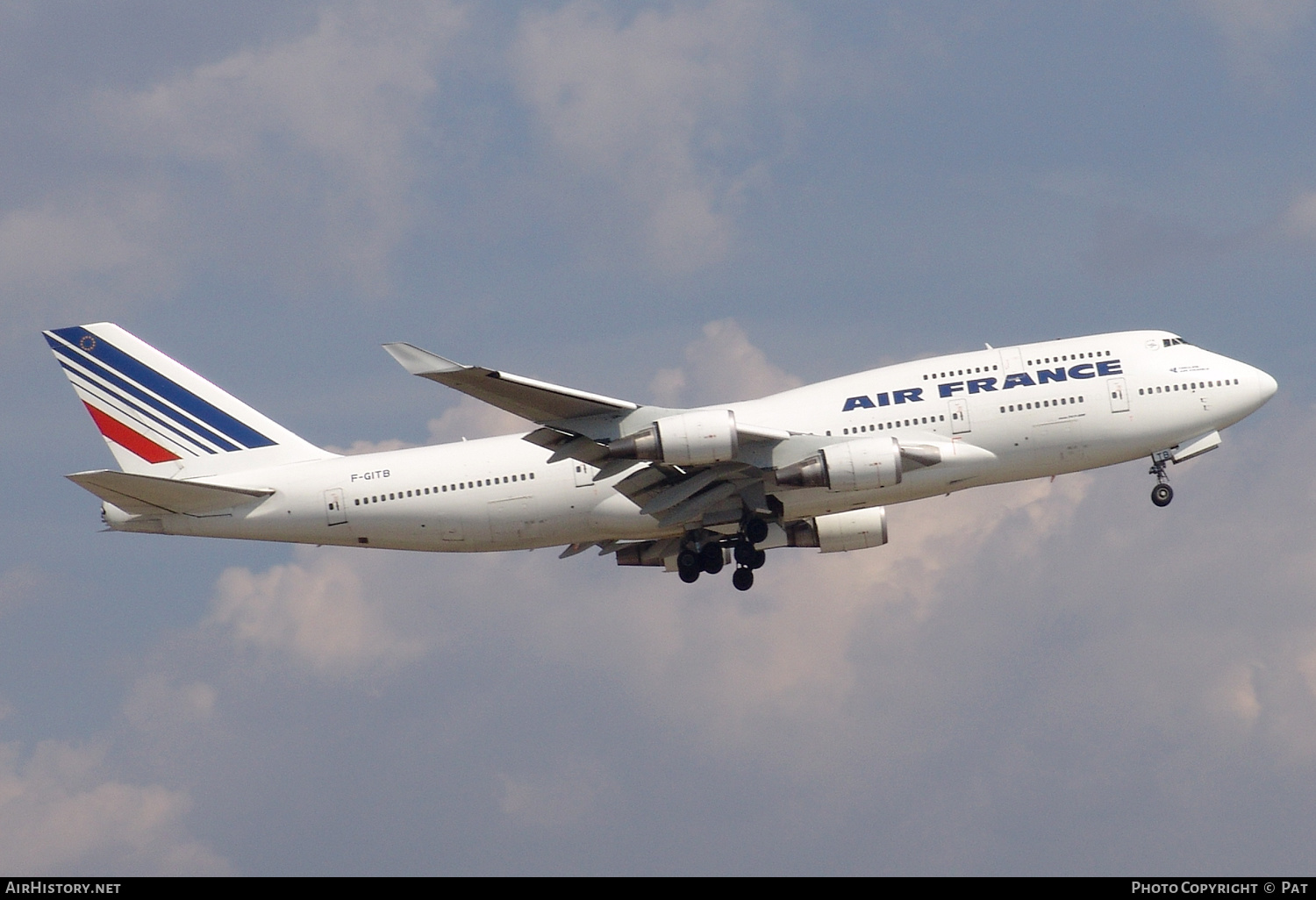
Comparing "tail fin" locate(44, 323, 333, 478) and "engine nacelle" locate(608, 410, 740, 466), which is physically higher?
"tail fin" locate(44, 323, 333, 478)

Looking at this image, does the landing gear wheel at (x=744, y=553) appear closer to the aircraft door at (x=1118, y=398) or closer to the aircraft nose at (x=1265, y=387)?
the aircraft door at (x=1118, y=398)

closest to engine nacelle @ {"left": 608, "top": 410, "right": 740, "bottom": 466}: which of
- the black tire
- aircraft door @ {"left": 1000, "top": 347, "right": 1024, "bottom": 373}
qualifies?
the black tire

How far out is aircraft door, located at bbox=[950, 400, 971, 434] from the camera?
4616cm

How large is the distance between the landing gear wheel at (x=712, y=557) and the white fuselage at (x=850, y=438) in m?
1.63

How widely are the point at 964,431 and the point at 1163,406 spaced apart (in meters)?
6.07

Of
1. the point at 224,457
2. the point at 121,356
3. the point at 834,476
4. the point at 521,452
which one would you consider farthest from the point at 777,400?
the point at 121,356

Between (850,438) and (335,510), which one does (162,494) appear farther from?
(850,438)

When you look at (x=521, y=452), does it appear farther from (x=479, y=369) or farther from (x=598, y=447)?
(x=479, y=369)

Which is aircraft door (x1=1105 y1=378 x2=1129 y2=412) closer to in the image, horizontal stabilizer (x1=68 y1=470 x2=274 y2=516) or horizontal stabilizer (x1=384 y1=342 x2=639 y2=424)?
horizontal stabilizer (x1=384 y1=342 x2=639 y2=424)

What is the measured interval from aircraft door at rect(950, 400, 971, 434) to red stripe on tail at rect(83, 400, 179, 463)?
950 inches

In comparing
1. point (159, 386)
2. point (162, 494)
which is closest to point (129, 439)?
point (159, 386)

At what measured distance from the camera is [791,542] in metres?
51.4

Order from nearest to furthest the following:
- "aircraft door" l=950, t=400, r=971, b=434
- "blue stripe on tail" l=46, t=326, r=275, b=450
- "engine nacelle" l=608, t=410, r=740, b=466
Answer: "engine nacelle" l=608, t=410, r=740, b=466 → "aircraft door" l=950, t=400, r=971, b=434 → "blue stripe on tail" l=46, t=326, r=275, b=450

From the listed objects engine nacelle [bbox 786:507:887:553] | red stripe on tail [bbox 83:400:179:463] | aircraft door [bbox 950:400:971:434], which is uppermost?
red stripe on tail [bbox 83:400:179:463]
